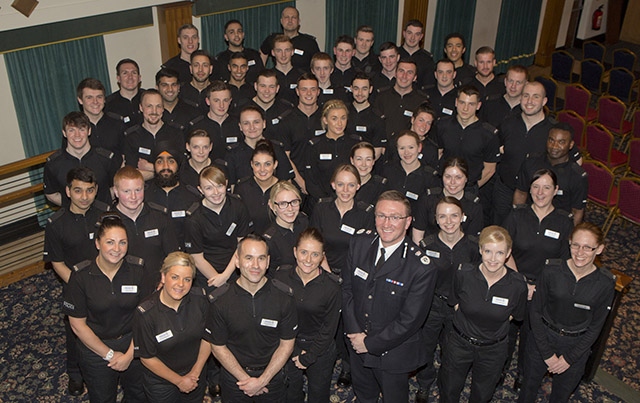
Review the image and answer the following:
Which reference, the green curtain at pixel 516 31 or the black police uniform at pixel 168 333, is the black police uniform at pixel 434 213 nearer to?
the black police uniform at pixel 168 333

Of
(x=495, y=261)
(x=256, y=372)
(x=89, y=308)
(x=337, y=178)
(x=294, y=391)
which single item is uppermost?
(x=337, y=178)

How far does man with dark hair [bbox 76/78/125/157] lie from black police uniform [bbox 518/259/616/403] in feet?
13.6

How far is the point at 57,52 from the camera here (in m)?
7.47

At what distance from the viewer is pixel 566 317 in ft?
14.9

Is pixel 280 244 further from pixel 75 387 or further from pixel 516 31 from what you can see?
pixel 516 31

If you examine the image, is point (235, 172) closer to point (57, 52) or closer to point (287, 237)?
point (287, 237)

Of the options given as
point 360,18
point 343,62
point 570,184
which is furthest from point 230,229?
point 360,18

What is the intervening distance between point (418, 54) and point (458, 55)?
0.62m

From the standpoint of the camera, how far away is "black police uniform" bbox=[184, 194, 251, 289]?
4.96 meters

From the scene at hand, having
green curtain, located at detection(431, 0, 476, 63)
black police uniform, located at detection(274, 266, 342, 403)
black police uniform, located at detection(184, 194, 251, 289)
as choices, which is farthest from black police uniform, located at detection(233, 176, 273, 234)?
green curtain, located at detection(431, 0, 476, 63)

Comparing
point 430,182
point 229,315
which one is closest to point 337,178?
point 430,182

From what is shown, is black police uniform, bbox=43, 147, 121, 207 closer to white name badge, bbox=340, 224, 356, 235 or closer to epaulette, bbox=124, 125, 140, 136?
epaulette, bbox=124, 125, 140, 136

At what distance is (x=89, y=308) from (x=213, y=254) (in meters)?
1.12

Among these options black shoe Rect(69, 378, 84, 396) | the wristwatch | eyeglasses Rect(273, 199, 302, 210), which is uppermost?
A: eyeglasses Rect(273, 199, 302, 210)
